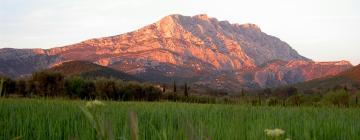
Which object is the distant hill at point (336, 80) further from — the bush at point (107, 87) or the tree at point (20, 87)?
the tree at point (20, 87)

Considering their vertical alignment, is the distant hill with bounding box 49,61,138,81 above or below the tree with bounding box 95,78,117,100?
above

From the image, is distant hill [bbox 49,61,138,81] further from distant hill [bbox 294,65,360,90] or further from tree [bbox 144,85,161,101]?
tree [bbox 144,85,161,101]

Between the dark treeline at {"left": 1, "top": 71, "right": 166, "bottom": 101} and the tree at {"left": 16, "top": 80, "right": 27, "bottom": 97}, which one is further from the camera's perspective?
the tree at {"left": 16, "top": 80, "right": 27, "bottom": 97}

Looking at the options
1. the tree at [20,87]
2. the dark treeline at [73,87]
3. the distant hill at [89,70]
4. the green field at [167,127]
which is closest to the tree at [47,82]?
the dark treeline at [73,87]

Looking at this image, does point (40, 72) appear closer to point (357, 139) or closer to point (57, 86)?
point (57, 86)

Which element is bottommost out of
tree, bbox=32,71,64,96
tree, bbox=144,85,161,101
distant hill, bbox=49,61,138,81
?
tree, bbox=144,85,161,101

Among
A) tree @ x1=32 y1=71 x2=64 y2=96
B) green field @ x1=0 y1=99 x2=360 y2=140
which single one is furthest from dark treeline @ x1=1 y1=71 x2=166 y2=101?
green field @ x1=0 y1=99 x2=360 y2=140

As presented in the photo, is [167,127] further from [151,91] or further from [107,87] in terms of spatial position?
[151,91]

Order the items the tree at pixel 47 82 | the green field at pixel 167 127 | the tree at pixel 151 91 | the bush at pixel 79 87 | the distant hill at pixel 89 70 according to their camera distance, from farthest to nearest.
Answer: the distant hill at pixel 89 70 < the tree at pixel 151 91 < the bush at pixel 79 87 < the tree at pixel 47 82 < the green field at pixel 167 127

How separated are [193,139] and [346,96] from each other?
95.1 feet

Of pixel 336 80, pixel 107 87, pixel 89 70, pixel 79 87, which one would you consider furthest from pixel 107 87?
pixel 336 80

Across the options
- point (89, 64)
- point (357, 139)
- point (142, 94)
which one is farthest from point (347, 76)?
point (357, 139)

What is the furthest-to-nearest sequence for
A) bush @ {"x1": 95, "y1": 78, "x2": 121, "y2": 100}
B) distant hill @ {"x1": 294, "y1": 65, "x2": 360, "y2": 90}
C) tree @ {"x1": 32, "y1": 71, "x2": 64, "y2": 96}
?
distant hill @ {"x1": 294, "y1": 65, "x2": 360, "y2": 90}
bush @ {"x1": 95, "y1": 78, "x2": 121, "y2": 100}
tree @ {"x1": 32, "y1": 71, "x2": 64, "y2": 96}

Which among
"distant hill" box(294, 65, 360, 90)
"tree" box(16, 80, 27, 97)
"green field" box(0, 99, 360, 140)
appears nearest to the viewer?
"green field" box(0, 99, 360, 140)
